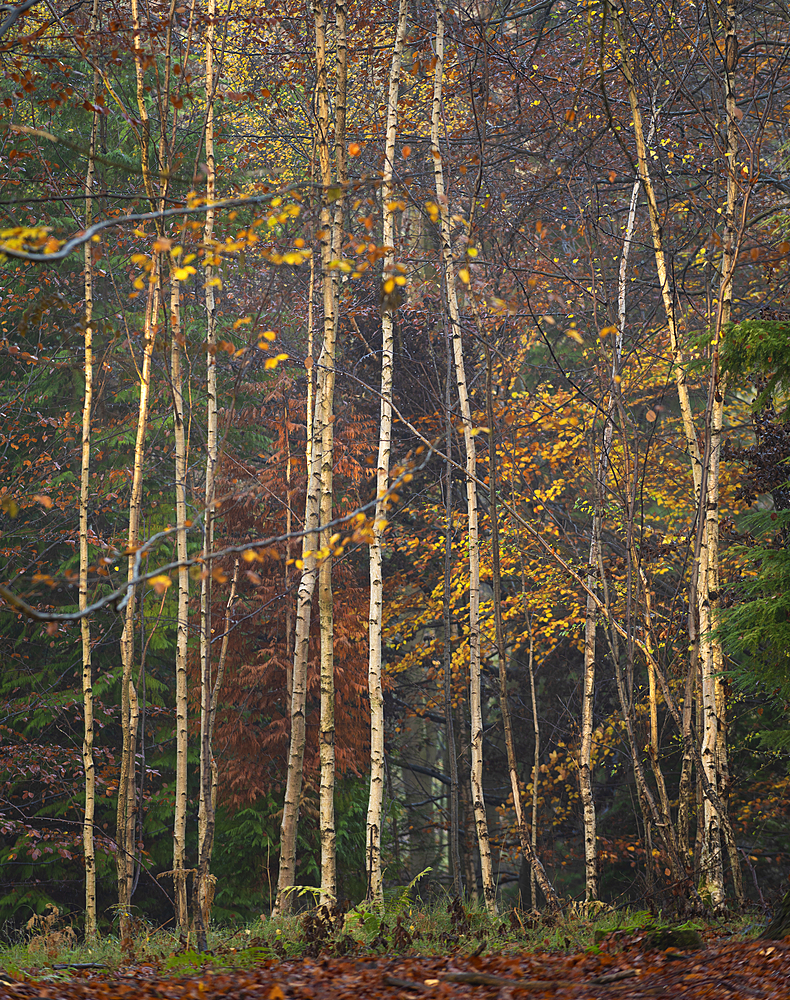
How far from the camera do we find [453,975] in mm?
4789

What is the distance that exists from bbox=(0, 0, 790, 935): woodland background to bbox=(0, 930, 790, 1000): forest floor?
3.25 ft

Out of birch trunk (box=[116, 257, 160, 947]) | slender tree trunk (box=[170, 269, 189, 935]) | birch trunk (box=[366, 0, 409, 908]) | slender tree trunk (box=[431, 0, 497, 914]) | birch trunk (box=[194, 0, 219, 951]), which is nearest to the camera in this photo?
birch trunk (box=[194, 0, 219, 951])

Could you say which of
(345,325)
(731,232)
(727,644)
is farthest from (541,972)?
(345,325)

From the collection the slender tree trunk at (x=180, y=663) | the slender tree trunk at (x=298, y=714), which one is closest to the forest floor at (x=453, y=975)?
the slender tree trunk at (x=298, y=714)

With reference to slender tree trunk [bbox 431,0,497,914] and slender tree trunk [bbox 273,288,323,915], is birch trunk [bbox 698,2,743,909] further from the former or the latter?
slender tree trunk [bbox 273,288,323,915]

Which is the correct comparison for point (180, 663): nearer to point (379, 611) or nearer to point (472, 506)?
point (379, 611)

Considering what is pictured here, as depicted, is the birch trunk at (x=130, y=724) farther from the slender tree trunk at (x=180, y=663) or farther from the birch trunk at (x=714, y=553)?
the birch trunk at (x=714, y=553)

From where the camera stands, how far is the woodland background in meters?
6.89

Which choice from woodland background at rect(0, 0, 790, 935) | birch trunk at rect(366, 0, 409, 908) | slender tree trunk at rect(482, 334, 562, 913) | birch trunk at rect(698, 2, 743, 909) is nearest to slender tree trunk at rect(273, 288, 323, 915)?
woodland background at rect(0, 0, 790, 935)

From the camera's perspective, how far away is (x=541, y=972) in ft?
16.9

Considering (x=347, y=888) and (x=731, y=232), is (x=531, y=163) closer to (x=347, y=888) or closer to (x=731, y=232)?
(x=731, y=232)

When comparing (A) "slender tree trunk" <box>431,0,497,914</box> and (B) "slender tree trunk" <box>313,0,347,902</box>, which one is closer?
(B) "slender tree trunk" <box>313,0,347,902</box>

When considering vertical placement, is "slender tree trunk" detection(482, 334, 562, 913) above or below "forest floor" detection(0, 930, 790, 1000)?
above

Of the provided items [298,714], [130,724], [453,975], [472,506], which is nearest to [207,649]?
[298,714]
